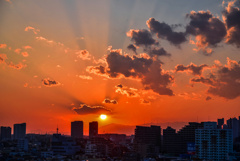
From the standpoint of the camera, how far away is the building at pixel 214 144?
12225cm

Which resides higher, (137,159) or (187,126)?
(187,126)

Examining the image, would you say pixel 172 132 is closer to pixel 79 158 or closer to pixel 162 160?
pixel 162 160

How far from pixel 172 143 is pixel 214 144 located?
49.7 m

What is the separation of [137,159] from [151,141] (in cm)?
7213

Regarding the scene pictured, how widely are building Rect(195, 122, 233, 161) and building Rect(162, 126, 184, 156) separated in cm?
4022

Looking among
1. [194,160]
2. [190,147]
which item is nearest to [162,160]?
[190,147]

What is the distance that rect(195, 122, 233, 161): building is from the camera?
4813 inches

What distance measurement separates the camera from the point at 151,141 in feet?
617

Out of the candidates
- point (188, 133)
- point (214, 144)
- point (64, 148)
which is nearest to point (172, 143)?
point (188, 133)

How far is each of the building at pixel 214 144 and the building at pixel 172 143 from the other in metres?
40.2

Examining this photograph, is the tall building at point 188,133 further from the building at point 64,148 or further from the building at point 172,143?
the building at point 64,148

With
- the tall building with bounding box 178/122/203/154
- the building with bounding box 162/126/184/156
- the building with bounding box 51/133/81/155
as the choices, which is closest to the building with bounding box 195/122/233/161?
the building with bounding box 162/126/184/156

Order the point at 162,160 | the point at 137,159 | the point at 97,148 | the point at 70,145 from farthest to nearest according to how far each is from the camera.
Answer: the point at 70,145 < the point at 97,148 < the point at 162,160 < the point at 137,159

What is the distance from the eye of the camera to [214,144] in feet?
407
